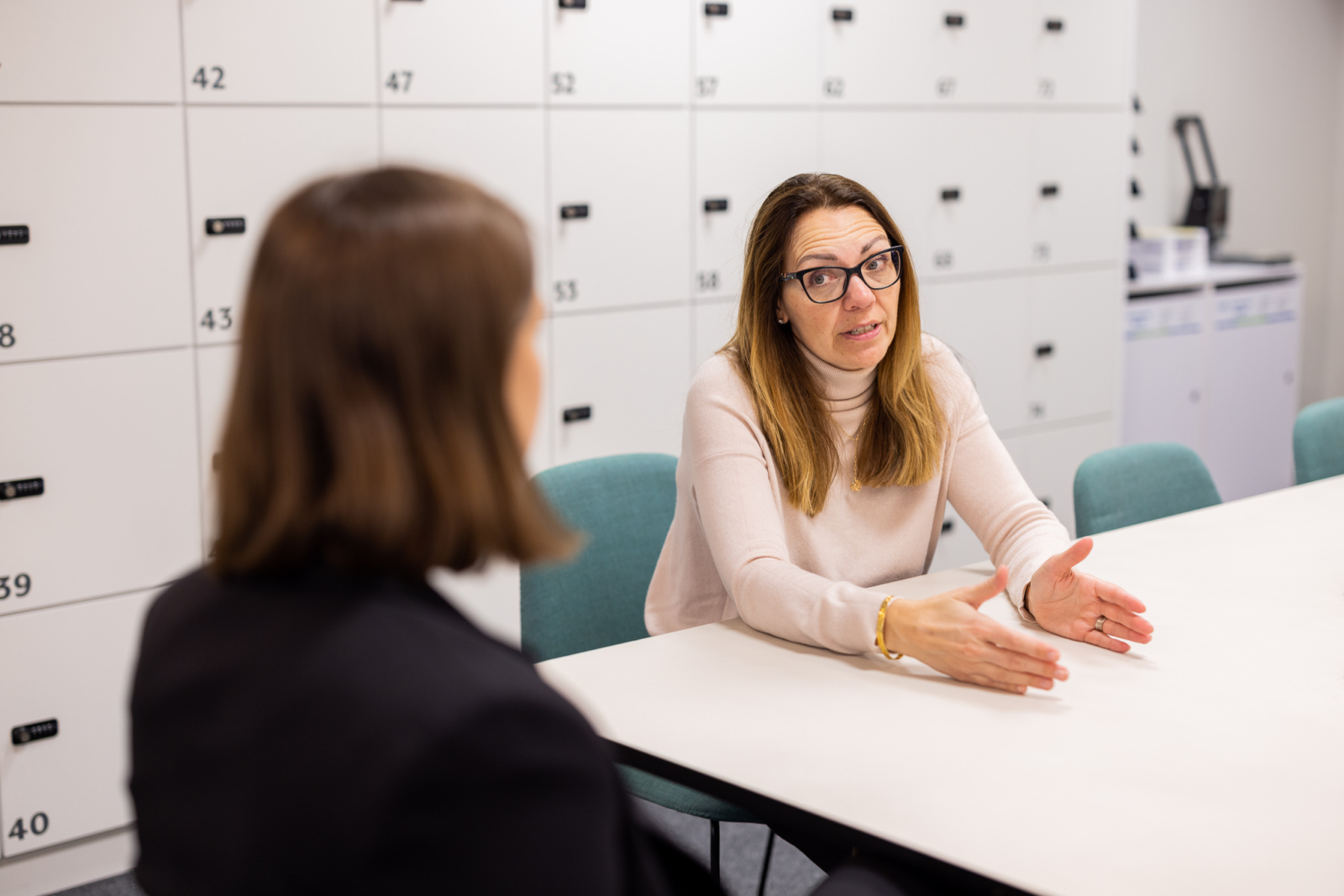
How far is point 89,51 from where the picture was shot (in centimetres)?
240

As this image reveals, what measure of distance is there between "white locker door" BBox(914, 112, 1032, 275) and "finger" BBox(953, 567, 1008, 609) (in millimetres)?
2479

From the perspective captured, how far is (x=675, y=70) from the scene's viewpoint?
3.22 metres

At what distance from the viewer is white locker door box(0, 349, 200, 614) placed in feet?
7.95

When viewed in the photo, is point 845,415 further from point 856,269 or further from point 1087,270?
point 1087,270

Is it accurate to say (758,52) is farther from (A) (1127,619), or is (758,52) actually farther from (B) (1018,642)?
(B) (1018,642)

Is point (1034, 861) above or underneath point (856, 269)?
underneath

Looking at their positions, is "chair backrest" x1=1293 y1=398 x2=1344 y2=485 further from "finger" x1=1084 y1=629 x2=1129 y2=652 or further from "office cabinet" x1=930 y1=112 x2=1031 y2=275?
"finger" x1=1084 y1=629 x2=1129 y2=652

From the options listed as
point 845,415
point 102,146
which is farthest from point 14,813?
point 845,415

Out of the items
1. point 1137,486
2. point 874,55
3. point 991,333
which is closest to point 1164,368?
point 991,333

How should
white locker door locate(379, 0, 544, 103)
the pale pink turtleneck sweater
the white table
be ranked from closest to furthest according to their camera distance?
1. the white table
2. the pale pink turtleneck sweater
3. white locker door locate(379, 0, 544, 103)

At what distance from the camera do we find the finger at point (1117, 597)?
5.13 ft

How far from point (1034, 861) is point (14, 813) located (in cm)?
222

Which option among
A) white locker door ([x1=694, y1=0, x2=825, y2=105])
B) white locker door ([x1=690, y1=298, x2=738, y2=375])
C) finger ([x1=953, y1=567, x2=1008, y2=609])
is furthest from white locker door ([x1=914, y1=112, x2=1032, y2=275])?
finger ([x1=953, y1=567, x2=1008, y2=609])

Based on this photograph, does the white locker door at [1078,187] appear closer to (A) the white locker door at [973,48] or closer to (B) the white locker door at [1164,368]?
(A) the white locker door at [973,48]
